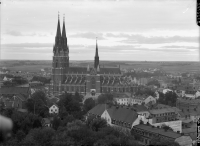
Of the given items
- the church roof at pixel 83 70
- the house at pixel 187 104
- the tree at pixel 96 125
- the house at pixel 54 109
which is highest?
the church roof at pixel 83 70

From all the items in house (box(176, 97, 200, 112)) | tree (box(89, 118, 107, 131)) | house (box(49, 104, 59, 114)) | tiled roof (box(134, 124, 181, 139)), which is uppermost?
tree (box(89, 118, 107, 131))

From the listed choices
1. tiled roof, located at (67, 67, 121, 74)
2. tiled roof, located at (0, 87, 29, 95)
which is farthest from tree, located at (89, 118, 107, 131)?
tiled roof, located at (67, 67, 121, 74)

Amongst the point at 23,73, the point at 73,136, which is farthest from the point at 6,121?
the point at 23,73

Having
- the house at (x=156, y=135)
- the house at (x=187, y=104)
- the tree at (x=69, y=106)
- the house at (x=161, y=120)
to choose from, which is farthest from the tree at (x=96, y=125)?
the house at (x=187, y=104)

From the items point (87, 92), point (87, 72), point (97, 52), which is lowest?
point (87, 92)

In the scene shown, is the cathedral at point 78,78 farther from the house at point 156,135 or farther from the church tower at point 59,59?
the house at point 156,135

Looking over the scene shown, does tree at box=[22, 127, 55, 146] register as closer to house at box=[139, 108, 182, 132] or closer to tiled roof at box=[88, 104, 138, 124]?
tiled roof at box=[88, 104, 138, 124]

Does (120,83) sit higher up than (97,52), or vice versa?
(97,52)

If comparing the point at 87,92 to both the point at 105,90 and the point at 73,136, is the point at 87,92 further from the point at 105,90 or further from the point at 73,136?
the point at 73,136
